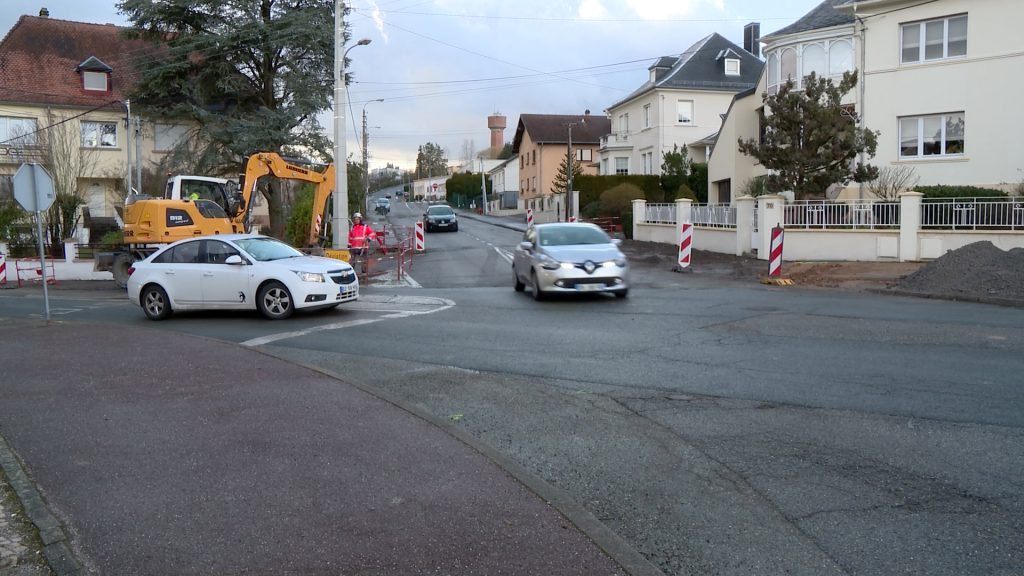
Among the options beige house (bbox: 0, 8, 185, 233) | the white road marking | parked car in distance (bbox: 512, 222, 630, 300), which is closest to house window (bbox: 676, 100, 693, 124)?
beige house (bbox: 0, 8, 185, 233)

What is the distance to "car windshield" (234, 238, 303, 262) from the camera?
50.3ft

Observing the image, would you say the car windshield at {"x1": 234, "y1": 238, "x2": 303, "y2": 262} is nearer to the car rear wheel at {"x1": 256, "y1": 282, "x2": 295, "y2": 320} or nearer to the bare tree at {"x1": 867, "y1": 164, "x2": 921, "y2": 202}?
the car rear wheel at {"x1": 256, "y1": 282, "x2": 295, "y2": 320}

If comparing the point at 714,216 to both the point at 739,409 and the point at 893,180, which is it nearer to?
the point at 893,180

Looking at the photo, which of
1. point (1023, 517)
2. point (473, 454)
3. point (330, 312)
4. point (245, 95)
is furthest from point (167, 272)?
point (245, 95)

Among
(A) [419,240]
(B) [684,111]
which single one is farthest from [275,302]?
(B) [684,111]

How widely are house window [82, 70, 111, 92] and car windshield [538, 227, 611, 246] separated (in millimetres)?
33544

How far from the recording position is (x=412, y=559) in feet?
14.4

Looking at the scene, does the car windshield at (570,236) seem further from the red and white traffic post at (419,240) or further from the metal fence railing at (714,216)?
the red and white traffic post at (419,240)

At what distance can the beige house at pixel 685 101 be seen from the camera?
52.8m

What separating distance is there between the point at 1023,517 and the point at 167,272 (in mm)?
13904

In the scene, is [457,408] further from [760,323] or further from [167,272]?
[167,272]

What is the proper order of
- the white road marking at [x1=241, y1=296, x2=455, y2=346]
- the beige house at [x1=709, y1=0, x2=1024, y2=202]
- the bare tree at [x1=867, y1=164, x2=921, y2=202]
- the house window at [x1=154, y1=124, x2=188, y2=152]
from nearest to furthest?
the white road marking at [x1=241, y1=296, x2=455, y2=346], the beige house at [x1=709, y1=0, x2=1024, y2=202], the bare tree at [x1=867, y1=164, x2=921, y2=202], the house window at [x1=154, y1=124, x2=188, y2=152]

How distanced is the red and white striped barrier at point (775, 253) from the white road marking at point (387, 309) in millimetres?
8657

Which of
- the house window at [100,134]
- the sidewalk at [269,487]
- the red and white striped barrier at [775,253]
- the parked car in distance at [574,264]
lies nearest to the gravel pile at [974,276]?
the red and white striped barrier at [775,253]
